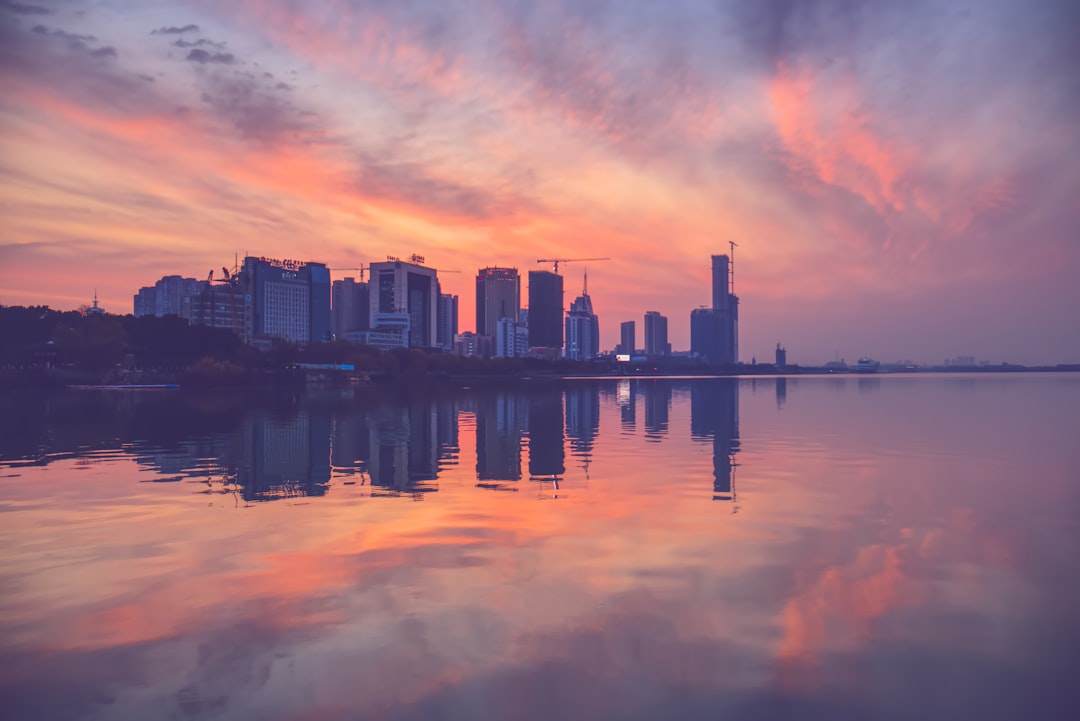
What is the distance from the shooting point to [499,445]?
48.2 metres

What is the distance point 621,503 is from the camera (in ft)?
89.5

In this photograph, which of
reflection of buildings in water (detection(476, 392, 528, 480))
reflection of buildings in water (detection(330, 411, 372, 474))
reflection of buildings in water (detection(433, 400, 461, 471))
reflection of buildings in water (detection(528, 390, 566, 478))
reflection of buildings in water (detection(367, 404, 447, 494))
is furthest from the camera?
reflection of buildings in water (detection(433, 400, 461, 471))

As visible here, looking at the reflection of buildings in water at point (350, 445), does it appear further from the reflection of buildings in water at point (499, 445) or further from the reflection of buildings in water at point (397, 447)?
the reflection of buildings in water at point (499, 445)

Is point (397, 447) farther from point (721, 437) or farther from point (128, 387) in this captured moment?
point (128, 387)

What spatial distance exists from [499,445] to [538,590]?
31682mm

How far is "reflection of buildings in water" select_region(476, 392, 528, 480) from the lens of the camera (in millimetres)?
36031

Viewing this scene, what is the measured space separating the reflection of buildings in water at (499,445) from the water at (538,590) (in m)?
0.71

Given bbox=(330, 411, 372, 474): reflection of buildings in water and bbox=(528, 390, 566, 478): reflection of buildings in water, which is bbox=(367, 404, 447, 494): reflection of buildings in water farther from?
bbox=(528, 390, 566, 478): reflection of buildings in water

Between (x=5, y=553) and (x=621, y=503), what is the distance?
18.4 m

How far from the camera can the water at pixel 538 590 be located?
11.5 m

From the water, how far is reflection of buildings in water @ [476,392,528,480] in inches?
28.0

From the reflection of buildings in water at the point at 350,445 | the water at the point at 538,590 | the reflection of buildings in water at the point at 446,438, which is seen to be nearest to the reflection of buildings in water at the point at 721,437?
the water at the point at 538,590

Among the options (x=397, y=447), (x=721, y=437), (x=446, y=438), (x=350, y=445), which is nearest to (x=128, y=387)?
(x=446, y=438)

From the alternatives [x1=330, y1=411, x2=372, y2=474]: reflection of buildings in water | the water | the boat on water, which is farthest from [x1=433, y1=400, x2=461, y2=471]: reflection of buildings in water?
the boat on water
